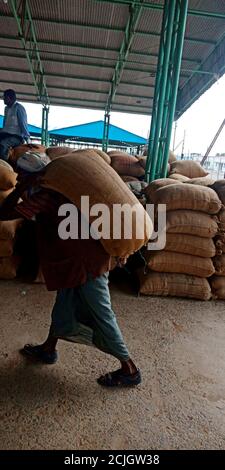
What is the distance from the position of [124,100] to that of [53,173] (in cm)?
1087

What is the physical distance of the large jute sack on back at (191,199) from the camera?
2988 mm

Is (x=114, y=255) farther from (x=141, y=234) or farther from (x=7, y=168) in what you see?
(x=7, y=168)

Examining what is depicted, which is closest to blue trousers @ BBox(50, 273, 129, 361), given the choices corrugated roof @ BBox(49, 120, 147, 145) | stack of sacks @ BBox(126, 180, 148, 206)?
stack of sacks @ BBox(126, 180, 148, 206)

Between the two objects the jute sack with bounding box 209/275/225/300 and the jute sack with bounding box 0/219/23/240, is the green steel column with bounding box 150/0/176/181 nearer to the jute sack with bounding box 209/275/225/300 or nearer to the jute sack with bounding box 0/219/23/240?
the jute sack with bounding box 209/275/225/300

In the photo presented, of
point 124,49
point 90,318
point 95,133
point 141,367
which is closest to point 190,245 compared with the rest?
point 141,367

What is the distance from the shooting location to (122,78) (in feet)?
31.9

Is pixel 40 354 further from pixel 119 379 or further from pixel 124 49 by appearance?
pixel 124 49

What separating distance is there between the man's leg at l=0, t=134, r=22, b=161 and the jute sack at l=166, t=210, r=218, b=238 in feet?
8.54

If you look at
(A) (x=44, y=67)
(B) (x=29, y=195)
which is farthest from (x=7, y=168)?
(A) (x=44, y=67)

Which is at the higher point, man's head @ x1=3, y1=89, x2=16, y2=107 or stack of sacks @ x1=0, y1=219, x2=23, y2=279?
man's head @ x1=3, y1=89, x2=16, y2=107

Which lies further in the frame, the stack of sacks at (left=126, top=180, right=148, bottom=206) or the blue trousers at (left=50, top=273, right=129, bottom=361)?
the stack of sacks at (left=126, top=180, right=148, bottom=206)

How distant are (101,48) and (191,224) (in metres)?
6.41

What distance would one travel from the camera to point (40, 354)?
1.98 meters

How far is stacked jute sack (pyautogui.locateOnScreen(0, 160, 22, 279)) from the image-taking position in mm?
3039
